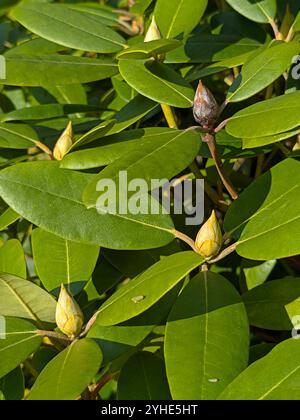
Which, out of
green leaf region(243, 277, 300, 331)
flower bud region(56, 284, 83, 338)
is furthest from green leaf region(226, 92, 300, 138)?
flower bud region(56, 284, 83, 338)

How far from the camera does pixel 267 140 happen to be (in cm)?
127

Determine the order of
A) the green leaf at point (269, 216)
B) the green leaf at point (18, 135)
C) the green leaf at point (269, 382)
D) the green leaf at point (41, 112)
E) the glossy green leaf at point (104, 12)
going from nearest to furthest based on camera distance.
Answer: the green leaf at point (269, 382) → the green leaf at point (269, 216) → the green leaf at point (18, 135) → the green leaf at point (41, 112) → the glossy green leaf at point (104, 12)

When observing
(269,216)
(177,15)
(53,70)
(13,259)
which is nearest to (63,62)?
(53,70)

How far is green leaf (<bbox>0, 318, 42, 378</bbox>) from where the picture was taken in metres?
1.17

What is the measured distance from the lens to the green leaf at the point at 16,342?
1.17m

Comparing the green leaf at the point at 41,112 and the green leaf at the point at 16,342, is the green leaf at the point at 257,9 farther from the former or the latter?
the green leaf at the point at 16,342

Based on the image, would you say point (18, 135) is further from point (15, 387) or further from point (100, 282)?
point (15, 387)

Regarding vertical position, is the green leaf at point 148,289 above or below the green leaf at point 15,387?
above

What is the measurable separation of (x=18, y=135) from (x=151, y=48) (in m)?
0.35

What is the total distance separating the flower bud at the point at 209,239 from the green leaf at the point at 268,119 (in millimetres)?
149

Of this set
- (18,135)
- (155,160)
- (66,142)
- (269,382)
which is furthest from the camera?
(18,135)

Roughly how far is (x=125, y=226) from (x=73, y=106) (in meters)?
0.52

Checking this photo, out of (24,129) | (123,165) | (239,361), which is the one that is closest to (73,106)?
(24,129)

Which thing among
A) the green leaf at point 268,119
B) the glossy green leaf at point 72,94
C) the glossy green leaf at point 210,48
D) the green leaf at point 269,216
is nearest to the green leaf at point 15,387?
the green leaf at point 269,216
